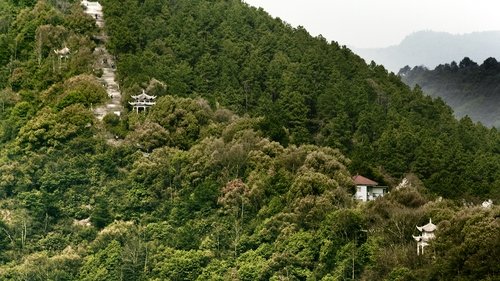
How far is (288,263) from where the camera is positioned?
3978cm

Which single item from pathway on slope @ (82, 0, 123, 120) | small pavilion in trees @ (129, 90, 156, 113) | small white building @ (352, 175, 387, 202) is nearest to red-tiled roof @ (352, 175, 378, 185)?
small white building @ (352, 175, 387, 202)

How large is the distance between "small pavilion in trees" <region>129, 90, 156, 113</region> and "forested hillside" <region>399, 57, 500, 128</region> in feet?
86.1

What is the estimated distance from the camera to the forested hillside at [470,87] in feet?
242

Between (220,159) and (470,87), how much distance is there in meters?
35.2

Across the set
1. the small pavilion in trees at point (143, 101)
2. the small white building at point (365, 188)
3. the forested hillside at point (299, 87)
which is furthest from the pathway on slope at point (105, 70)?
the small white building at point (365, 188)

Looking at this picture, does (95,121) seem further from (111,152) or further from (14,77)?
(14,77)

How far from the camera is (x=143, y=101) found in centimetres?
5378

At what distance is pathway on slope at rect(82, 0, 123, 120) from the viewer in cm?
5466

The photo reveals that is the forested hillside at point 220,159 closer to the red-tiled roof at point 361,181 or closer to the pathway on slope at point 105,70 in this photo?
the pathway on slope at point 105,70

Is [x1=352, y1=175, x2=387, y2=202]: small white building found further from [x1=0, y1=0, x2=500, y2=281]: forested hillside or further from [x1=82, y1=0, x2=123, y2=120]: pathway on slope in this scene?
[x1=82, y1=0, x2=123, y2=120]: pathway on slope

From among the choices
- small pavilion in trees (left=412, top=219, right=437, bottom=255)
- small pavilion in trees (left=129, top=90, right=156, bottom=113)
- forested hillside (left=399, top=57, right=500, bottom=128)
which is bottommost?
small pavilion in trees (left=412, top=219, right=437, bottom=255)

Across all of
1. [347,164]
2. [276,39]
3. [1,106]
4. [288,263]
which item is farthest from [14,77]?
[288,263]

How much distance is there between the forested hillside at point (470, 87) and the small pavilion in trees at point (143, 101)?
26.2 m

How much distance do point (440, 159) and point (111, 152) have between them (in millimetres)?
14835
